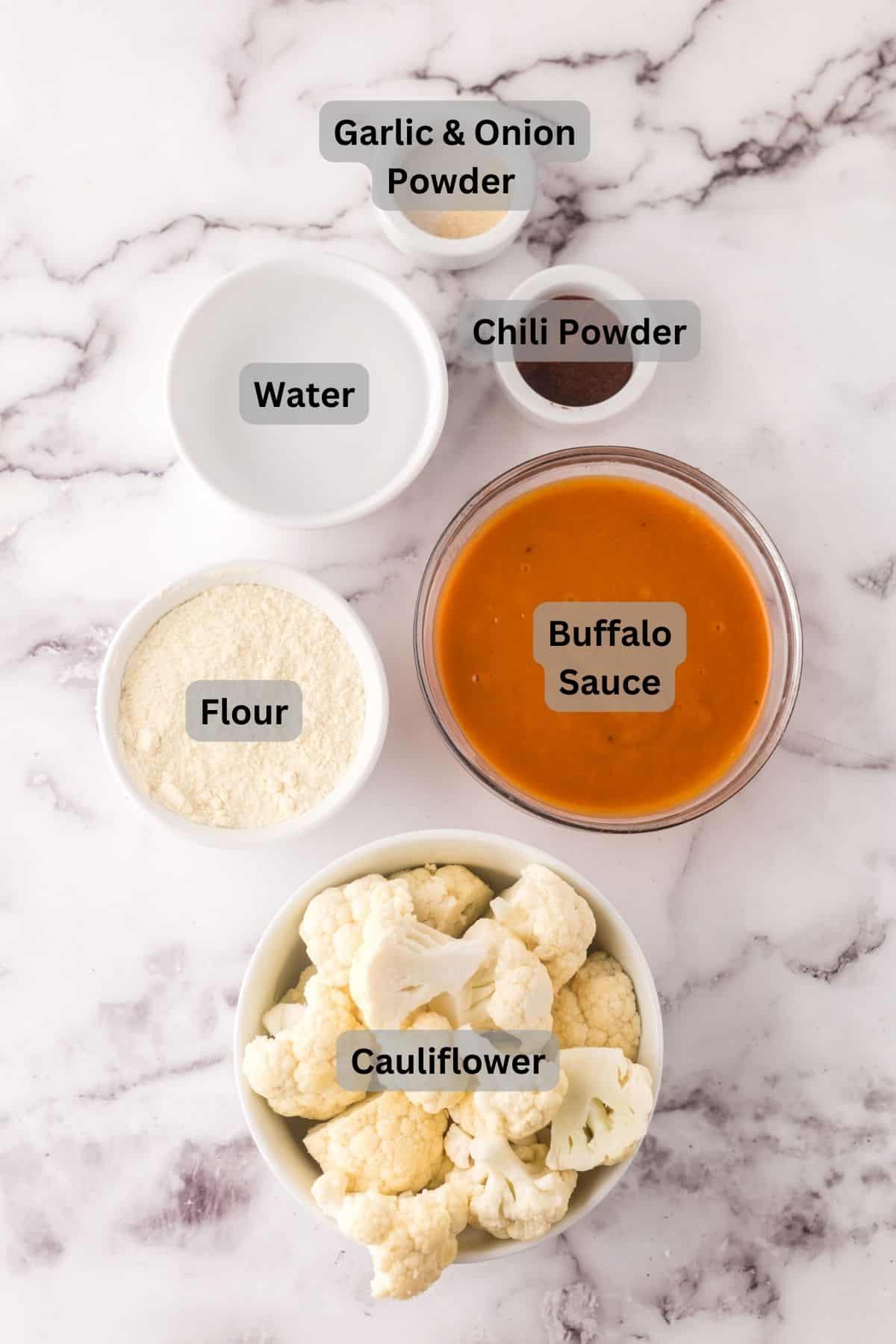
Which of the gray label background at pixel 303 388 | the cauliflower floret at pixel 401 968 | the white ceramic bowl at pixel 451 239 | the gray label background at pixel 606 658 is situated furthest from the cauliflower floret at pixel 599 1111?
the white ceramic bowl at pixel 451 239

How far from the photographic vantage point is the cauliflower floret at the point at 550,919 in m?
1.13

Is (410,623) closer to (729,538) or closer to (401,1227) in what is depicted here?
(729,538)

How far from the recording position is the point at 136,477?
4.59 feet

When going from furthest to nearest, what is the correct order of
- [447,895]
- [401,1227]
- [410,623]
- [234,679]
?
[410,623] → [234,679] → [447,895] → [401,1227]

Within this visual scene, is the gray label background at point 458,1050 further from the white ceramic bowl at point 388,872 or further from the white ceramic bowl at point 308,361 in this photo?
the white ceramic bowl at point 308,361

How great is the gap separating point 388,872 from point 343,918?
0.09 m

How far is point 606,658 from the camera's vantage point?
4.17ft

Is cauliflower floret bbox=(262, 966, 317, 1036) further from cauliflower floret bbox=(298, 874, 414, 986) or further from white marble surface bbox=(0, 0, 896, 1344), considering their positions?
white marble surface bbox=(0, 0, 896, 1344)

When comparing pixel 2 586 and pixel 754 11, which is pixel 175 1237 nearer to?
pixel 2 586

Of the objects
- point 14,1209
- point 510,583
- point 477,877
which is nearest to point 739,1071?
point 477,877

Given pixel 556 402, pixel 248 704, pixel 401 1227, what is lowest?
pixel 401 1227

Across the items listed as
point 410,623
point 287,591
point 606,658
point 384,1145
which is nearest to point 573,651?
point 606,658

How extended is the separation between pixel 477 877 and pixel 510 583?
320 mm

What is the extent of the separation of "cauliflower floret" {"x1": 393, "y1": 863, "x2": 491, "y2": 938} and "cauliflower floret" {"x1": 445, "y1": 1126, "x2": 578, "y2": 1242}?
0.20m
